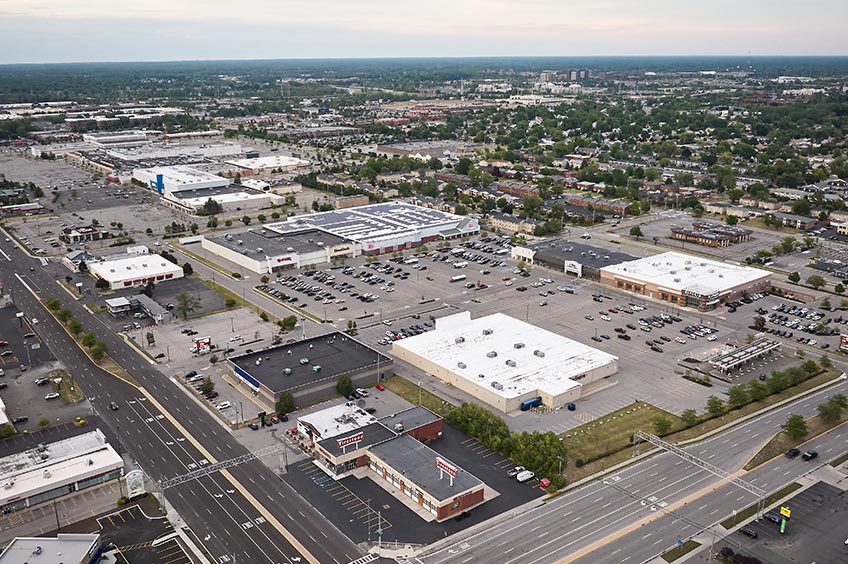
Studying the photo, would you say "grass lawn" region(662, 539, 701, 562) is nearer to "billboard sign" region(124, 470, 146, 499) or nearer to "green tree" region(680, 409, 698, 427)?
"green tree" region(680, 409, 698, 427)

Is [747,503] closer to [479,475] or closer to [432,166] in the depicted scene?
[479,475]

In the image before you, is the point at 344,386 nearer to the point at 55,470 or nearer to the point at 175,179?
the point at 55,470

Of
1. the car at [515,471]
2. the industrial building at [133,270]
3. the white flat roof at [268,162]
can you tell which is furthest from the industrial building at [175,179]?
the car at [515,471]

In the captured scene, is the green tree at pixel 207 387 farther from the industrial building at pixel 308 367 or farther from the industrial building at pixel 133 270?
the industrial building at pixel 133 270

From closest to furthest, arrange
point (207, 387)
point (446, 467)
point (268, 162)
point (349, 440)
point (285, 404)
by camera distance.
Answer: point (446, 467) → point (349, 440) → point (285, 404) → point (207, 387) → point (268, 162)

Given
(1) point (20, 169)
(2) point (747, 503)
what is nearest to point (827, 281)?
(2) point (747, 503)

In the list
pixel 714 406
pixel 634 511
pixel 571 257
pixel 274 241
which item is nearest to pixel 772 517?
pixel 634 511
